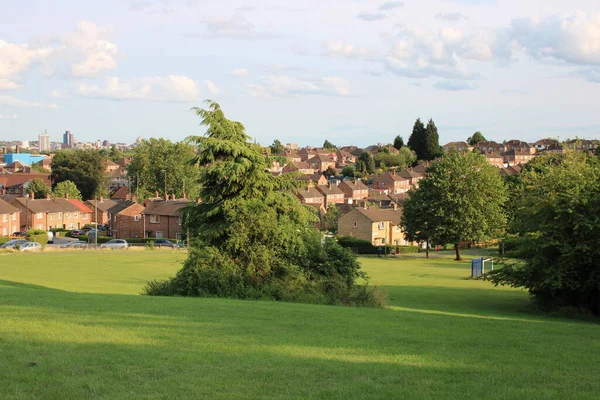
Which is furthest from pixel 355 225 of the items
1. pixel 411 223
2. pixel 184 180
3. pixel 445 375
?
pixel 445 375

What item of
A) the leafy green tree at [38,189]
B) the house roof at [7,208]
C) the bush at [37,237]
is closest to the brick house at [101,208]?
the leafy green tree at [38,189]

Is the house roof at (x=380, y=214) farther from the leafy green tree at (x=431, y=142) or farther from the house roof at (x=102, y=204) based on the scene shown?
the leafy green tree at (x=431, y=142)

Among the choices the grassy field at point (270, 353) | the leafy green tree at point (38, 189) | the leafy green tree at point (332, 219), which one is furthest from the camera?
the leafy green tree at point (38, 189)

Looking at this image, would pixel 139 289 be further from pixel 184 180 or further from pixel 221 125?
pixel 184 180

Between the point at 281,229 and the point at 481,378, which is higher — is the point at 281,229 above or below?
above

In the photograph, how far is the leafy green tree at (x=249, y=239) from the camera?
27016 millimetres

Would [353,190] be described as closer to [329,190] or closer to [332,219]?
[329,190]

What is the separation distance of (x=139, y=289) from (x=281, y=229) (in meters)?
8.43

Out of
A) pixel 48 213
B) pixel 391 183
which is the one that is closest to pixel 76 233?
pixel 48 213

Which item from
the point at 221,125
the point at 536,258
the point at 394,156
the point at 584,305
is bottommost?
the point at 584,305

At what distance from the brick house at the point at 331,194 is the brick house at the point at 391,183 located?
16.6 m

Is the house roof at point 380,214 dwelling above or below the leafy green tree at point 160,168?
below

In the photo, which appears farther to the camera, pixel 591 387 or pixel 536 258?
pixel 536 258

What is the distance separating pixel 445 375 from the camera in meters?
10.7
